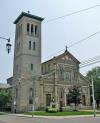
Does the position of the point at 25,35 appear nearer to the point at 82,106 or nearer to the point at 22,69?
the point at 22,69

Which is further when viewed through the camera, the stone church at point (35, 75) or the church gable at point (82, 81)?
the church gable at point (82, 81)

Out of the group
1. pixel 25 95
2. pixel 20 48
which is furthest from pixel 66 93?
pixel 20 48

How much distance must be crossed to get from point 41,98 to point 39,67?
28.5 ft

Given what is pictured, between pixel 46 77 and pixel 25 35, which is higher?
pixel 25 35

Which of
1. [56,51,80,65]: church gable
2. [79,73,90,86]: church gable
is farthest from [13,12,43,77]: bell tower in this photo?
[79,73,90,86]: church gable

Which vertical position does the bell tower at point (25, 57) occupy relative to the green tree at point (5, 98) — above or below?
above

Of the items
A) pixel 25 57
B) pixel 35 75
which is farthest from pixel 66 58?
pixel 25 57

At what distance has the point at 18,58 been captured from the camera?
222 feet

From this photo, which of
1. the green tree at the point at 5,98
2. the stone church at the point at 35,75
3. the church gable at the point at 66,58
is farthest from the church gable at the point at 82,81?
the green tree at the point at 5,98

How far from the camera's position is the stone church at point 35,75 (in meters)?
63.1

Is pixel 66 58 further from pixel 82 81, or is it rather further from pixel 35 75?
pixel 35 75

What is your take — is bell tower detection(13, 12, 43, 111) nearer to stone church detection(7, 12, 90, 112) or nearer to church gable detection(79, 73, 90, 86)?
stone church detection(7, 12, 90, 112)

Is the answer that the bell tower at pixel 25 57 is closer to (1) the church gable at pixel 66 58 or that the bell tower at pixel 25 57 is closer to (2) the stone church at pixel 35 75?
(2) the stone church at pixel 35 75

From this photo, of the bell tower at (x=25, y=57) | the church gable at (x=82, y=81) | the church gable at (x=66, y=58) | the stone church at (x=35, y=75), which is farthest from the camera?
the church gable at (x=82, y=81)
